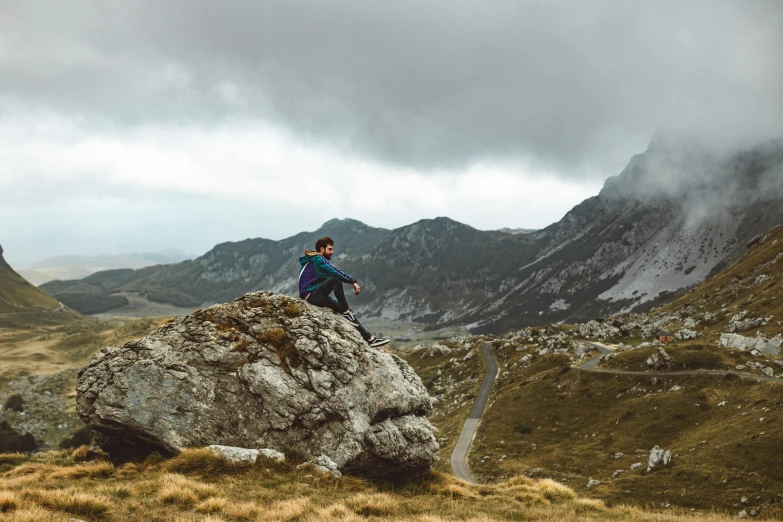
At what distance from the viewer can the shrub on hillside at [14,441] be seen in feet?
365

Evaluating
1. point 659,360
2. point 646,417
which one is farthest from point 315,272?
point 659,360

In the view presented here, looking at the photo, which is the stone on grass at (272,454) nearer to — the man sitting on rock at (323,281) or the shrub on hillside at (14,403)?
the man sitting on rock at (323,281)

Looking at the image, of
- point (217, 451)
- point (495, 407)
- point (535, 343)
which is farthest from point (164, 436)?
point (535, 343)

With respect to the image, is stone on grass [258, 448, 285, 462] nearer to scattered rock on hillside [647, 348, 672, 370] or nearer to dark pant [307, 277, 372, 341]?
dark pant [307, 277, 372, 341]

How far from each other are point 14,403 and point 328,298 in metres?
177

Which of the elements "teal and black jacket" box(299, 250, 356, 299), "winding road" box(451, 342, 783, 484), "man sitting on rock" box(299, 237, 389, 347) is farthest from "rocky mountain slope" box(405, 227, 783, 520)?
"teal and black jacket" box(299, 250, 356, 299)

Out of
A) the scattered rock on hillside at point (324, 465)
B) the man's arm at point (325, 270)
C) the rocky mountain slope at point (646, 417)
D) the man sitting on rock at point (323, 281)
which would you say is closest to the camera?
the scattered rock on hillside at point (324, 465)

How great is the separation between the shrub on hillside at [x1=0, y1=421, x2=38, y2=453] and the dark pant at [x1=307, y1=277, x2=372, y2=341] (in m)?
139

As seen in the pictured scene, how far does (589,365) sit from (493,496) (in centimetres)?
10822

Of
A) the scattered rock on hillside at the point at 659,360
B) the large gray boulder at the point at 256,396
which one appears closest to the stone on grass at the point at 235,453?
the large gray boulder at the point at 256,396

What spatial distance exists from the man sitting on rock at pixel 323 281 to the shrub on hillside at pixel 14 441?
139 meters

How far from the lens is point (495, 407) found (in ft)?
356

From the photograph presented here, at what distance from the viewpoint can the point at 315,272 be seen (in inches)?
800

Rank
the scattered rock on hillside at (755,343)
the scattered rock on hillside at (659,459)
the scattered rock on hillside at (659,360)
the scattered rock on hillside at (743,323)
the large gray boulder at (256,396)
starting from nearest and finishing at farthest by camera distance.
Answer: the large gray boulder at (256,396) < the scattered rock on hillside at (659,459) < the scattered rock on hillside at (659,360) < the scattered rock on hillside at (755,343) < the scattered rock on hillside at (743,323)
